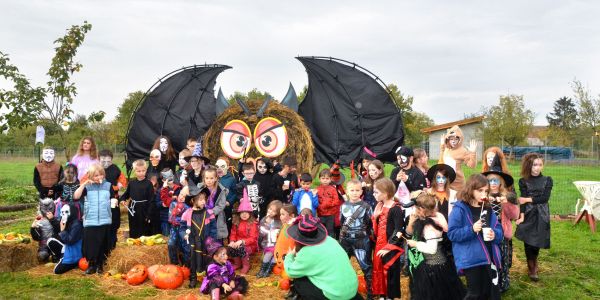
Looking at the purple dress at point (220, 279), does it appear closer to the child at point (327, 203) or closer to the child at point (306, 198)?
the child at point (306, 198)

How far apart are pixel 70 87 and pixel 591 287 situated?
1136cm

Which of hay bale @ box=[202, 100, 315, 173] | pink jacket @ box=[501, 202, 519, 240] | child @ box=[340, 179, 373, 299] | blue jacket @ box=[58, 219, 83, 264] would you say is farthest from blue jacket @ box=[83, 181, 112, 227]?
pink jacket @ box=[501, 202, 519, 240]

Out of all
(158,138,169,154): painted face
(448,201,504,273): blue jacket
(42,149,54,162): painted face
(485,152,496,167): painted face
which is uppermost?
(158,138,169,154): painted face

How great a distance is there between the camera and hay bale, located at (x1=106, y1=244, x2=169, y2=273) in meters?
6.72

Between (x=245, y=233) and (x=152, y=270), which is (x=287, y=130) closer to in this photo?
(x=245, y=233)

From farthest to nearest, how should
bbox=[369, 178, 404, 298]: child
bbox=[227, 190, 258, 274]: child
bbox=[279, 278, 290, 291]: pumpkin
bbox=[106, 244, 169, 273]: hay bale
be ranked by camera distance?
bbox=[227, 190, 258, 274]: child, bbox=[106, 244, 169, 273]: hay bale, bbox=[279, 278, 290, 291]: pumpkin, bbox=[369, 178, 404, 298]: child

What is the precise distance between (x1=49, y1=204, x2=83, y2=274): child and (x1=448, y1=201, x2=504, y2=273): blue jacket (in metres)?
5.37

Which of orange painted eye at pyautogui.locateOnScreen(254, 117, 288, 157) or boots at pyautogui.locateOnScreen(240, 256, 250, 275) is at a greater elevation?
orange painted eye at pyautogui.locateOnScreen(254, 117, 288, 157)

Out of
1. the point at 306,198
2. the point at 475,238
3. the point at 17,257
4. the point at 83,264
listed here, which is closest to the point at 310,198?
the point at 306,198

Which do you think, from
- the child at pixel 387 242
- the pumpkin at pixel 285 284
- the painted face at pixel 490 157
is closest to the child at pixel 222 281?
the pumpkin at pixel 285 284

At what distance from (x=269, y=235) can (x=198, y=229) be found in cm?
106

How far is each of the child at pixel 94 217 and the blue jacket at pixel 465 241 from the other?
16.2 ft

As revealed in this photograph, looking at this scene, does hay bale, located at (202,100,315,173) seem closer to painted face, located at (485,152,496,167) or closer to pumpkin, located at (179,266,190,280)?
pumpkin, located at (179,266,190,280)

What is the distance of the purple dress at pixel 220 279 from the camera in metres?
5.70
